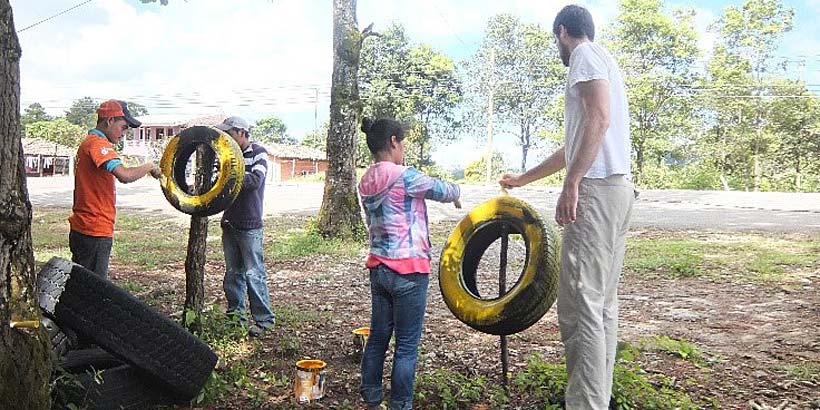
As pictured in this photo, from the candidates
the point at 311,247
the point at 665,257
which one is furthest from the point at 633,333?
the point at 311,247

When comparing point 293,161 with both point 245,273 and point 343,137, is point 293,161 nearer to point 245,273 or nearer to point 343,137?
point 343,137

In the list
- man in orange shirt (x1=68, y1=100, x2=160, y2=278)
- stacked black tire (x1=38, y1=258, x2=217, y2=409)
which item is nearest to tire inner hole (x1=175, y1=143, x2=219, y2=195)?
man in orange shirt (x1=68, y1=100, x2=160, y2=278)

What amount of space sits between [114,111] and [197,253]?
109 centimetres

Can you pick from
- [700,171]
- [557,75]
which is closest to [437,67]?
[557,75]

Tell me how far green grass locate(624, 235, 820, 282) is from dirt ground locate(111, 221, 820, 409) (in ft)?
1.32

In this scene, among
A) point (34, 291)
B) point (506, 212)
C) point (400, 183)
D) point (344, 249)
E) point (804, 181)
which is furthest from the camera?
point (804, 181)

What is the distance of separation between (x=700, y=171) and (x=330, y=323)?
31.7 m

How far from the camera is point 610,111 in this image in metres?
3.15

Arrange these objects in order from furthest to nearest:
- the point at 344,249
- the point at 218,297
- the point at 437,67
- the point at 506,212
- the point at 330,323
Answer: the point at 437,67 < the point at 344,249 < the point at 218,297 < the point at 330,323 < the point at 506,212

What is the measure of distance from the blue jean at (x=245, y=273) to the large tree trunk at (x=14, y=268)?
6.99 ft

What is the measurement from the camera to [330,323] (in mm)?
5656

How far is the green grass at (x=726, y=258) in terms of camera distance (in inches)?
326

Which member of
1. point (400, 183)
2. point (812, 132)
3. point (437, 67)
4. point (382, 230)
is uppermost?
point (437, 67)

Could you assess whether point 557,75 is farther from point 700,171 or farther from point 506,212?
point 506,212
